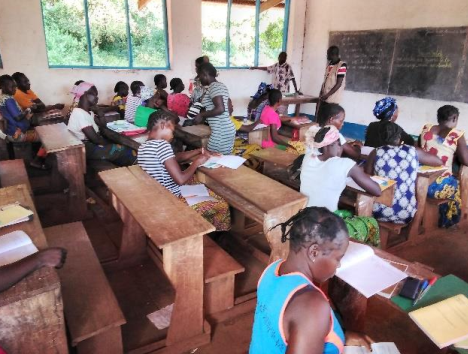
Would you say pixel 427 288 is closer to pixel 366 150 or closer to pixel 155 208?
pixel 155 208

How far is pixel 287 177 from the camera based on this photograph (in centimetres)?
345

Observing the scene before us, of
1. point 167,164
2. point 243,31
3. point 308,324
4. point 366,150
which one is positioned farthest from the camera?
point 243,31

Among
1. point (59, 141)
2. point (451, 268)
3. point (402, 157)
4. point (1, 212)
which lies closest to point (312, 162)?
point (402, 157)

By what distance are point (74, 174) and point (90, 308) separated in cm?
216

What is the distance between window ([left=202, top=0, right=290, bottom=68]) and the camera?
7984 mm

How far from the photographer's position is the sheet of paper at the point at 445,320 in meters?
1.26

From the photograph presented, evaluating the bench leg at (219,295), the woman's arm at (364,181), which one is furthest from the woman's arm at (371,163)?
the bench leg at (219,295)

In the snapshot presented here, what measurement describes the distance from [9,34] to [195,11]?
337cm

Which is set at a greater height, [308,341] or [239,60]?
[239,60]

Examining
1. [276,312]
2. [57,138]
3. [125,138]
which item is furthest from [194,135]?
[276,312]

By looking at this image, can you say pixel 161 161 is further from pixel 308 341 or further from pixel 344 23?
pixel 344 23

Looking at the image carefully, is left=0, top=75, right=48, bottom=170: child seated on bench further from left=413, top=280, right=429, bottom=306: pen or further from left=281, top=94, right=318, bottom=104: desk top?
left=413, top=280, right=429, bottom=306: pen

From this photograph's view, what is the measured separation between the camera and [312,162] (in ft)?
8.25

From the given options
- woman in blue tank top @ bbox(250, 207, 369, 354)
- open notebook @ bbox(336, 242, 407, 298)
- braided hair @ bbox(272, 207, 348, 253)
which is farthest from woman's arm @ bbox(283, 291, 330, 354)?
open notebook @ bbox(336, 242, 407, 298)
